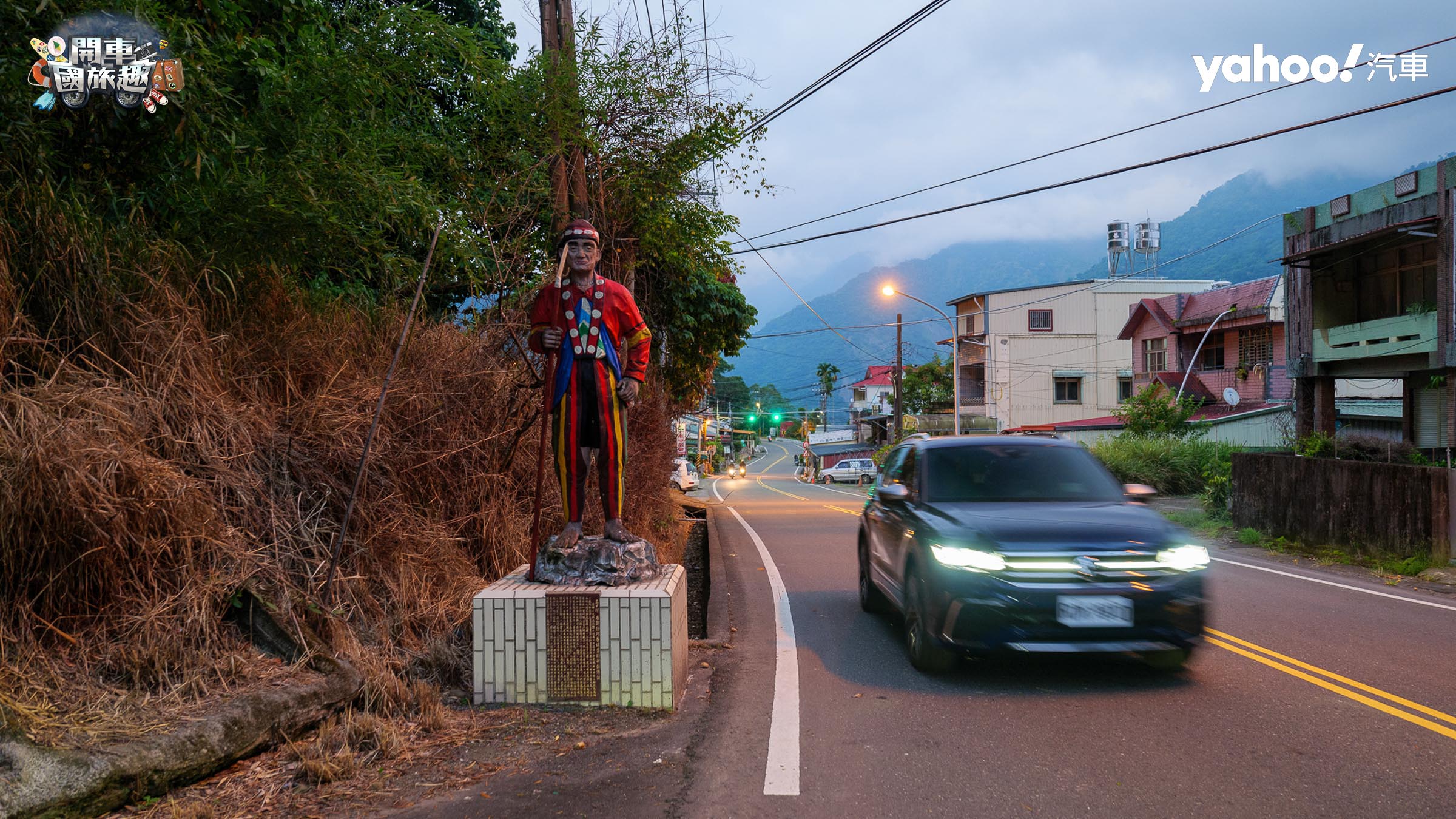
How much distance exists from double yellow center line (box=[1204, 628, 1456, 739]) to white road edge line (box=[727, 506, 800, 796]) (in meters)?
2.73

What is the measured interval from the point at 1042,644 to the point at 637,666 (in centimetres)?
247

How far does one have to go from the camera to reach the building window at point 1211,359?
121 feet

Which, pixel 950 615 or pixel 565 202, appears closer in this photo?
pixel 950 615

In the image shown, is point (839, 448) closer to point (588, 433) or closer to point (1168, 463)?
point (1168, 463)

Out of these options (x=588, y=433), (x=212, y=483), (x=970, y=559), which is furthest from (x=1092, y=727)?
(x=212, y=483)

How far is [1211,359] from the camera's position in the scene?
3728 centimetres

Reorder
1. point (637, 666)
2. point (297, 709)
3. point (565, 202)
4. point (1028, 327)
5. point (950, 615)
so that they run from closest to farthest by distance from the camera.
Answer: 1. point (297, 709)
2. point (637, 666)
3. point (950, 615)
4. point (565, 202)
5. point (1028, 327)

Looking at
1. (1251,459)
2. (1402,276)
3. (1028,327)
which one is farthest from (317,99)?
(1028,327)

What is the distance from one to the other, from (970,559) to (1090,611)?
0.76m

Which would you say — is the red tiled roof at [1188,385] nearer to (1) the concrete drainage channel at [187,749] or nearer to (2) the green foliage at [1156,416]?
(2) the green foliage at [1156,416]

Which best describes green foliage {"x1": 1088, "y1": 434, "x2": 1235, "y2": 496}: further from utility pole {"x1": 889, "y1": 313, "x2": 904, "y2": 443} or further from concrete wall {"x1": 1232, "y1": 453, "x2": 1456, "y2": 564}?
utility pole {"x1": 889, "y1": 313, "x2": 904, "y2": 443}

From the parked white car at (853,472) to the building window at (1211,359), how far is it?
79.4 ft

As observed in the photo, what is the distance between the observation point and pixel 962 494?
699 centimetres

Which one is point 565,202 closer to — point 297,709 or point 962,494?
point 962,494
